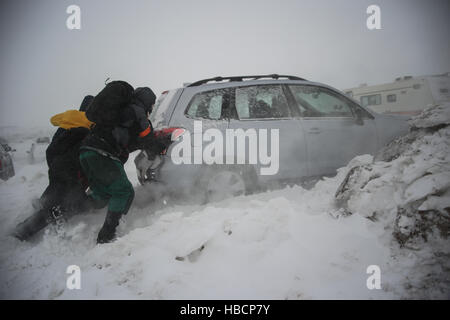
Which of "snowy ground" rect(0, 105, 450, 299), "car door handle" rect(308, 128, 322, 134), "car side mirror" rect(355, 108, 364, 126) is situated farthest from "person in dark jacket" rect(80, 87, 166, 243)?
"car side mirror" rect(355, 108, 364, 126)

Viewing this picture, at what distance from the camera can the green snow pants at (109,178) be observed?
2.72 m

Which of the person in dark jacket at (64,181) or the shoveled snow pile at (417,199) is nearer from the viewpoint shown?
the shoveled snow pile at (417,199)

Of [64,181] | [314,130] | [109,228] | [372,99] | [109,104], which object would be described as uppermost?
[372,99]

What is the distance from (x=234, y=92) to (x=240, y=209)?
1.71m

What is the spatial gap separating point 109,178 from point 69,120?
931mm

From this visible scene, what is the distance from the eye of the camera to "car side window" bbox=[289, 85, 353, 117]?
3.90 meters

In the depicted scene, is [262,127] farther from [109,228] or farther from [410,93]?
[410,93]

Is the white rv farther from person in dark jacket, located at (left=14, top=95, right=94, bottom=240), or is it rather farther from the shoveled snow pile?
person in dark jacket, located at (left=14, top=95, right=94, bottom=240)

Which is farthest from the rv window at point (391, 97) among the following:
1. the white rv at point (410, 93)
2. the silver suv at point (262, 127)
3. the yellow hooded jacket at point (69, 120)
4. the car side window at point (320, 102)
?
the yellow hooded jacket at point (69, 120)

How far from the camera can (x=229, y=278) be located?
73.9 inches

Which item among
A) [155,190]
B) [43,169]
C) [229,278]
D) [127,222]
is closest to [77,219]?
[127,222]

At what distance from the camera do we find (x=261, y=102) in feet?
12.1

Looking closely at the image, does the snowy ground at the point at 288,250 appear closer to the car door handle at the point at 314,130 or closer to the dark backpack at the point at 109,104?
the car door handle at the point at 314,130

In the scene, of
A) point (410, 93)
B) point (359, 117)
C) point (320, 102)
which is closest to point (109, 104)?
point (320, 102)
